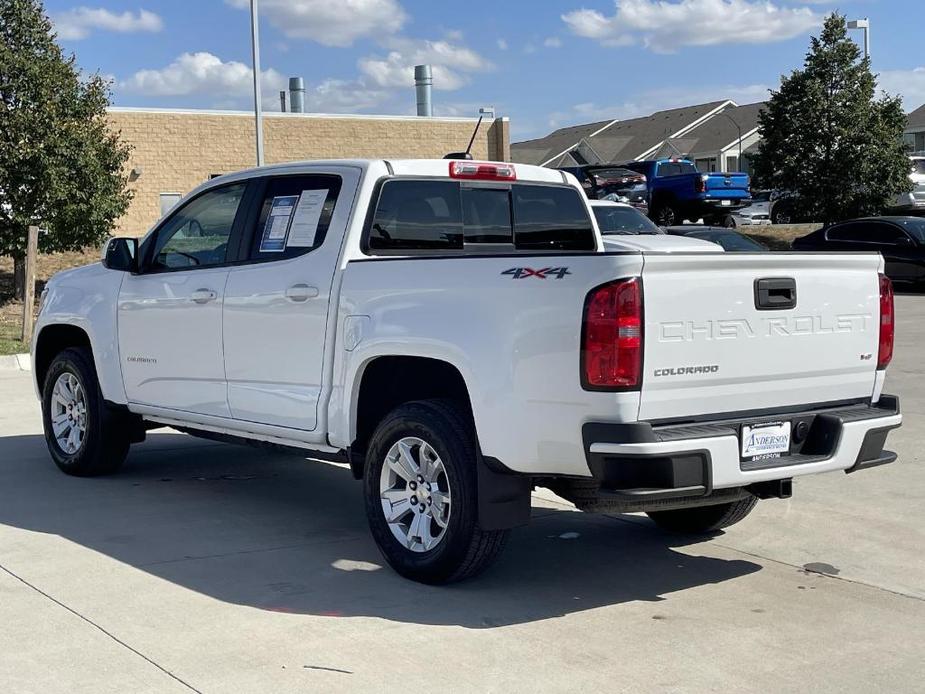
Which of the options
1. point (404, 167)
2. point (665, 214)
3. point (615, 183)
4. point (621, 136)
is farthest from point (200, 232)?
point (621, 136)

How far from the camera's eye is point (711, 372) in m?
5.09

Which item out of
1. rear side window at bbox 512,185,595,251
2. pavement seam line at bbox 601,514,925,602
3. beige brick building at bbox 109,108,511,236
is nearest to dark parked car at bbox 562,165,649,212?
beige brick building at bbox 109,108,511,236

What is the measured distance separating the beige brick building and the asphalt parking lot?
27.5 metres

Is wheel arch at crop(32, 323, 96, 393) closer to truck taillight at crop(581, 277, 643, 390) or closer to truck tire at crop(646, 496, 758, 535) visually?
truck tire at crop(646, 496, 758, 535)

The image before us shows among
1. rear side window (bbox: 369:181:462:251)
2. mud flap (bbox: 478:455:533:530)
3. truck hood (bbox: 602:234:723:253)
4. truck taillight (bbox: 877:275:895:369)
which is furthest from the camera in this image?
truck hood (bbox: 602:234:723:253)

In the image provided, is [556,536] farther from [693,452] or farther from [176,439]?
[176,439]

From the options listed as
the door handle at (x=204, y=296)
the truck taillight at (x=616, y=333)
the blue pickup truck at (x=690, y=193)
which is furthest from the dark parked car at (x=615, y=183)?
the truck taillight at (x=616, y=333)

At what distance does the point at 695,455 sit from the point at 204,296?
331 centimetres

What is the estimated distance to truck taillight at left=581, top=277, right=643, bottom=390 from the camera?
484 cm

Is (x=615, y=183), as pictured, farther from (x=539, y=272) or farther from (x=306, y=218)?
(x=539, y=272)

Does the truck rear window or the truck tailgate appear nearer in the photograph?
the truck tailgate

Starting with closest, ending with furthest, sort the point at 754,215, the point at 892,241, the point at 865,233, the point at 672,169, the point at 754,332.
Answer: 1. the point at 754,332
2. the point at 892,241
3. the point at 865,233
4. the point at 672,169
5. the point at 754,215

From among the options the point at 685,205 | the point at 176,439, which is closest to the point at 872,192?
the point at 685,205

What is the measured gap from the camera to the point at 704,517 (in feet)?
21.9
